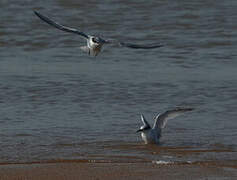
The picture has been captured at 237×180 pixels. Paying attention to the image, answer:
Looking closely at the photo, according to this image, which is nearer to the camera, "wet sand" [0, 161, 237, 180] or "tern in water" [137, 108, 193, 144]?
"wet sand" [0, 161, 237, 180]

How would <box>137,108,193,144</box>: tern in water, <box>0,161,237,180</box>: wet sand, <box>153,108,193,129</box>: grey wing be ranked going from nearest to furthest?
<box>0,161,237,180</box>: wet sand, <box>137,108,193,144</box>: tern in water, <box>153,108,193,129</box>: grey wing

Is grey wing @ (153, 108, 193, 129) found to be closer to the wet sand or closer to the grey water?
the grey water

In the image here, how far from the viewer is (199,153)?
27.3 ft

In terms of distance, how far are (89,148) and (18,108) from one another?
1765 mm

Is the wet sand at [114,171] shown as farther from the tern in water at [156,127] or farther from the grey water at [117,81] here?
the tern in water at [156,127]

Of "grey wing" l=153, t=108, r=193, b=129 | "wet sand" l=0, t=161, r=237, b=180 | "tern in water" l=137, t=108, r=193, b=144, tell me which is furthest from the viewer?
"grey wing" l=153, t=108, r=193, b=129

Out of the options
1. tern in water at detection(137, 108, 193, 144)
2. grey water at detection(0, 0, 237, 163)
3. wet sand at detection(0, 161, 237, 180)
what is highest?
grey water at detection(0, 0, 237, 163)

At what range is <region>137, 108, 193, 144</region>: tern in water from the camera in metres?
8.63

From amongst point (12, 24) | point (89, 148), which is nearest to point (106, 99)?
point (89, 148)

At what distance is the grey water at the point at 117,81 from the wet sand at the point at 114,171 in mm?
361

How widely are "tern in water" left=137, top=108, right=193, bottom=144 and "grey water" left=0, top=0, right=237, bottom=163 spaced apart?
0.08 meters

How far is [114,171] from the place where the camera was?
7461 mm

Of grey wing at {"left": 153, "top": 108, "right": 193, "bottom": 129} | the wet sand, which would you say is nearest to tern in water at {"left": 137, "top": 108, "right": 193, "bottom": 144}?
grey wing at {"left": 153, "top": 108, "right": 193, "bottom": 129}

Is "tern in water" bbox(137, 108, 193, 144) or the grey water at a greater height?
the grey water
